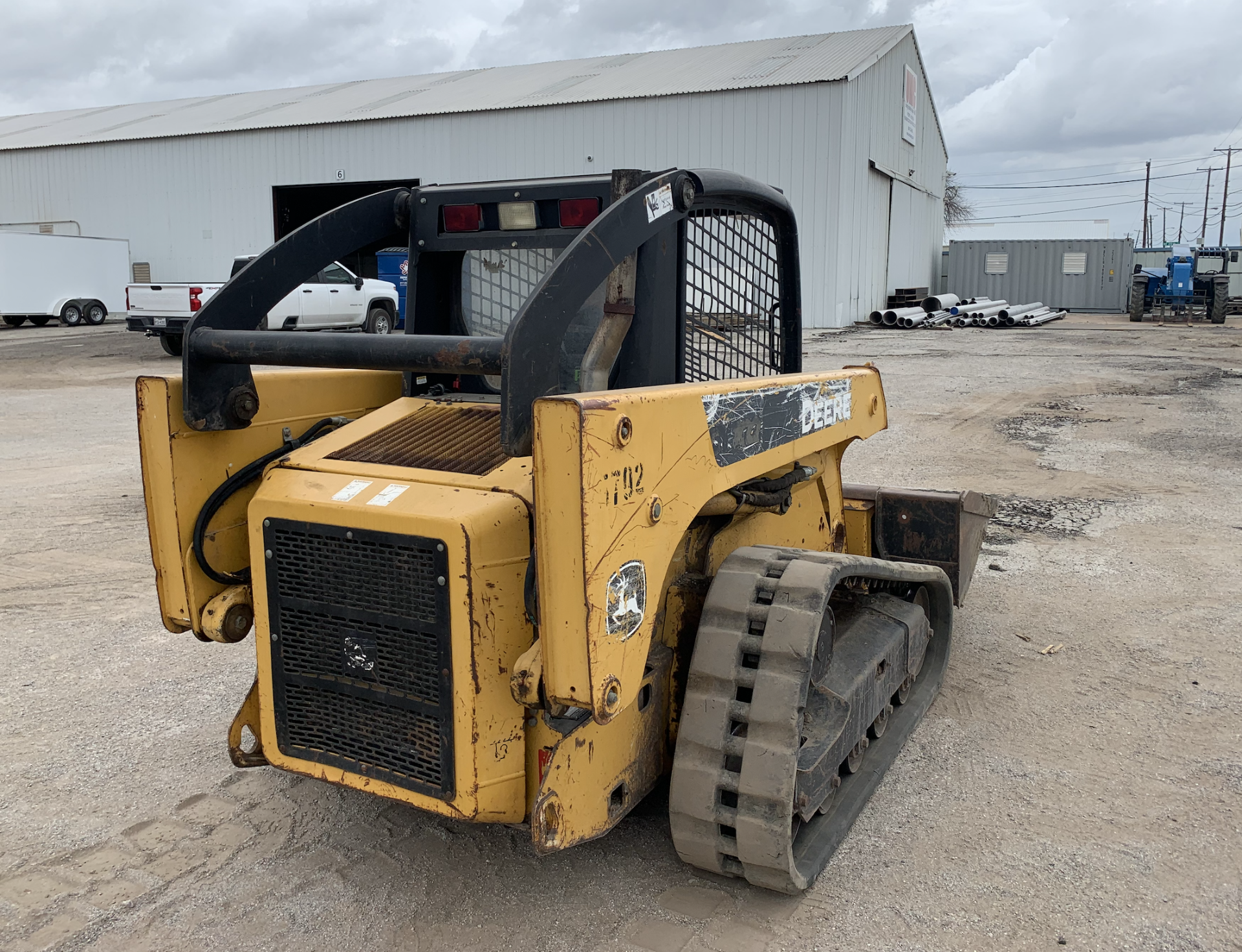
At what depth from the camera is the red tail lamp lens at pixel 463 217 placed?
10.5ft

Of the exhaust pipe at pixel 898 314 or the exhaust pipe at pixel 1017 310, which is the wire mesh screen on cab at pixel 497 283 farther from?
the exhaust pipe at pixel 1017 310

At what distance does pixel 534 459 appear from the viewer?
2.20m

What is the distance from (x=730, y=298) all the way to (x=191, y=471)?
1.73m

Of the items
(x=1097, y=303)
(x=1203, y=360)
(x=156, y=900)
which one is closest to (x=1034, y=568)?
(x=156, y=900)

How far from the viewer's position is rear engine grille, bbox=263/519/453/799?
102 inches

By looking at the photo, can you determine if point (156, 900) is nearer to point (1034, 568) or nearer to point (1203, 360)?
point (1034, 568)

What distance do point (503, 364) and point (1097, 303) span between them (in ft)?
119

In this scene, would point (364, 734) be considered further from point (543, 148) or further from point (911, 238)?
point (911, 238)

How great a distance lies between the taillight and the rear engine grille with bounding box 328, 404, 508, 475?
0.54 m

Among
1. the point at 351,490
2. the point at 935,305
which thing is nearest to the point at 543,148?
the point at 935,305

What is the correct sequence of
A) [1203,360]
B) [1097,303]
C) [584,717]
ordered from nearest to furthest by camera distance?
[584,717], [1203,360], [1097,303]

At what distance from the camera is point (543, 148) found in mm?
25531

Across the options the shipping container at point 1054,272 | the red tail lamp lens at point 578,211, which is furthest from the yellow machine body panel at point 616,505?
the shipping container at point 1054,272

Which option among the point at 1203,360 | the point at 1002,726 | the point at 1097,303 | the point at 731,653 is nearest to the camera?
the point at 731,653
